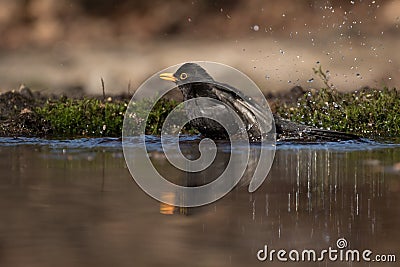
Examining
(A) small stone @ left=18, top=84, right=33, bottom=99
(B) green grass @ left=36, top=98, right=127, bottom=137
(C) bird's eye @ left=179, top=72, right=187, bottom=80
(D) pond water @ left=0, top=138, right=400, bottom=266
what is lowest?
(D) pond water @ left=0, top=138, right=400, bottom=266

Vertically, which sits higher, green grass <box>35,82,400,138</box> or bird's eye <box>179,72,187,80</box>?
bird's eye <box>179,72,187,80</box>

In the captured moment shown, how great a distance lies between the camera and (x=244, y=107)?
1010 cm

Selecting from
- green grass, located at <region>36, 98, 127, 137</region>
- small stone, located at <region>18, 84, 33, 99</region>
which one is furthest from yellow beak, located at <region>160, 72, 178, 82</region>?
small stone, located at <region>18, 84, 33, 99</region>

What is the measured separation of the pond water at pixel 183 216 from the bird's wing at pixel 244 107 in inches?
75.7

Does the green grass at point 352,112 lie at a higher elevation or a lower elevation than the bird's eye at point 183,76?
lower

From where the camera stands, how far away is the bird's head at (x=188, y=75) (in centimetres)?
1018

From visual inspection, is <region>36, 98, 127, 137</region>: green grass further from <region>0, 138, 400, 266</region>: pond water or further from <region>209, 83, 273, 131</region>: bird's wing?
<region>0, 138, 400, 266</region>: pond water

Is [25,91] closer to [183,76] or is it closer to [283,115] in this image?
[283,115]

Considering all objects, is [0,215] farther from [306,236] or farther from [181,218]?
[306,236]

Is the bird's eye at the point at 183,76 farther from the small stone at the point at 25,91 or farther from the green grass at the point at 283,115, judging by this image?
the small stone at the point at 25,91

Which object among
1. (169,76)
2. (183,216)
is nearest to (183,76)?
(169,76)

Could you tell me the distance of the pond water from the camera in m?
3.95

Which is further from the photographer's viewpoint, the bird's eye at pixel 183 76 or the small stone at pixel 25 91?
the small stone at pixel 25 91

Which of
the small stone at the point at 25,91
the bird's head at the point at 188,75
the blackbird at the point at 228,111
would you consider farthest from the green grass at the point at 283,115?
the small stone at the point at 25,91
